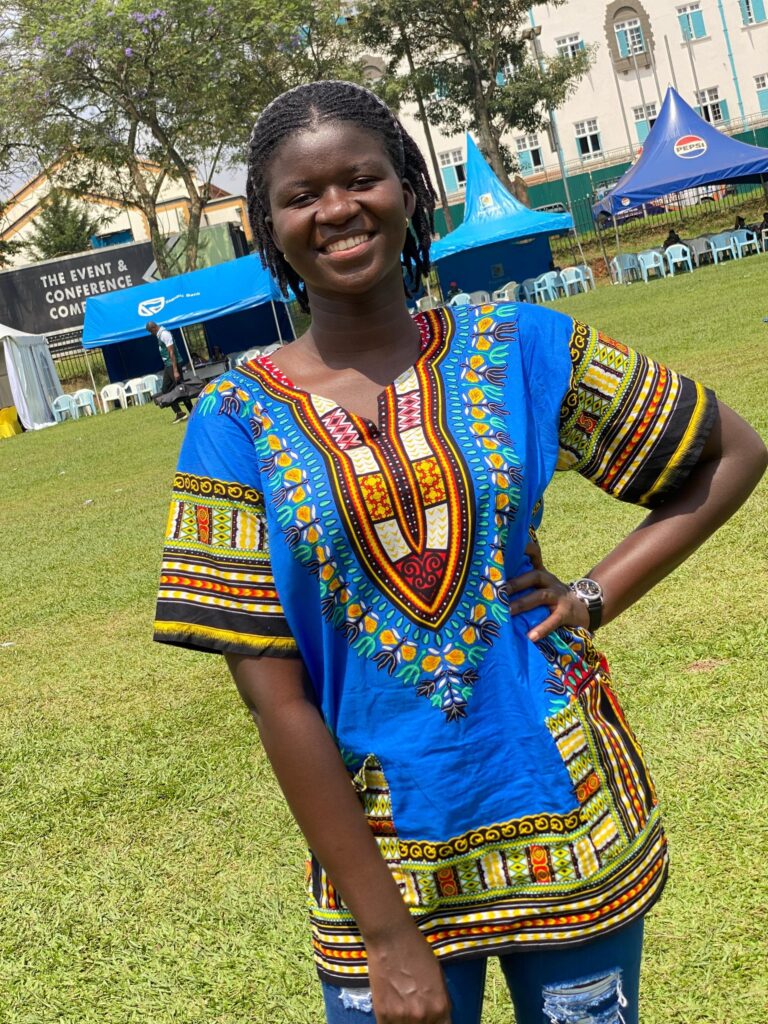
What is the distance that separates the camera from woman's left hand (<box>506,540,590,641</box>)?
1.64 meters

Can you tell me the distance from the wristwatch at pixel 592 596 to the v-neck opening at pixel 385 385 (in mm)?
391

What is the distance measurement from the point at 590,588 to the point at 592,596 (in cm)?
2

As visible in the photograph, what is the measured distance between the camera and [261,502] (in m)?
1.62

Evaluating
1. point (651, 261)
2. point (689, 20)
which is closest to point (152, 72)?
point (651, 261)

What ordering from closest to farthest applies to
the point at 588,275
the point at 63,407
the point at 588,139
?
the point at 63,407 < the point at 588,275 < the point at 588,139

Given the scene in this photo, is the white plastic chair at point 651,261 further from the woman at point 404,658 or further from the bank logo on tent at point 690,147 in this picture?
the woman at point 404,658

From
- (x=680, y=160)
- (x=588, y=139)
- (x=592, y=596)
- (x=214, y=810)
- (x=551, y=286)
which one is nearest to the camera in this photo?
(x=592, y=596)

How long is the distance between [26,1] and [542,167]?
1318 inches

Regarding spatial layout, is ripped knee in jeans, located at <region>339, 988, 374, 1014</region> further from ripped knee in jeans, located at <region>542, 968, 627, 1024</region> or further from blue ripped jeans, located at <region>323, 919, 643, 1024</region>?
ripped knee in jeans, located at <region>542, 968, 627, 1024</region>

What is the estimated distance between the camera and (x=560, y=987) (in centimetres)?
162

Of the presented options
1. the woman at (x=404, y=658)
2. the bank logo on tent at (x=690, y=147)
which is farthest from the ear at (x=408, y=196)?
the bank logo on tent at (x=690, y=147)

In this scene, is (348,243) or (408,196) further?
(408,196)

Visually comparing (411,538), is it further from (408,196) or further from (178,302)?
(178,302)

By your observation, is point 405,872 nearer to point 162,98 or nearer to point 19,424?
point 19,424
